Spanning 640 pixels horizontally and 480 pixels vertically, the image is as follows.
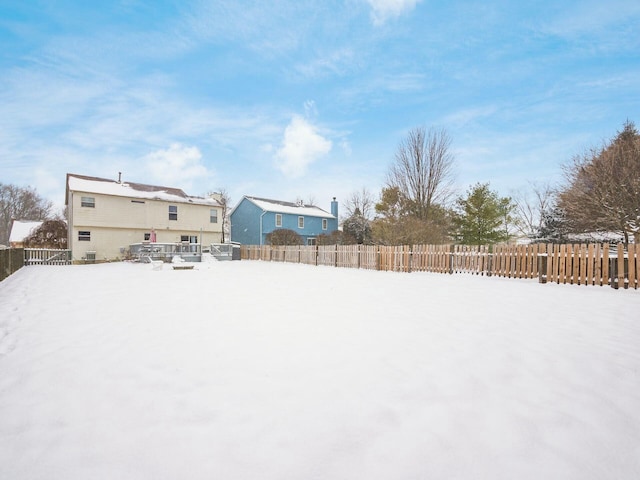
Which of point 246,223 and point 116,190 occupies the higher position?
point 116,190

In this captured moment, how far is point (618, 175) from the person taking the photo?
56.7 ft

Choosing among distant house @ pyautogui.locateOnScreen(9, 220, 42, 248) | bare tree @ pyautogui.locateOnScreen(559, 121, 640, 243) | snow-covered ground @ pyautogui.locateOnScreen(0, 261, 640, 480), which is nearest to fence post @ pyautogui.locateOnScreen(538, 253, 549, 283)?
snow-covered ground @ pyautogui.locateOnScreen(0, 261, 640, 480)

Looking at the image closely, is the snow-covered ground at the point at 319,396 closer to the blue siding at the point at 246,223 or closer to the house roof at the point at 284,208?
the blue siding at the point at 246,223

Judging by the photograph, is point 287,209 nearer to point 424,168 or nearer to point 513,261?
point 424,168

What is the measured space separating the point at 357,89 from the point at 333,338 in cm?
1959

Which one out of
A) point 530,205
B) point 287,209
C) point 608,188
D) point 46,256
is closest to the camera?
point 608,188

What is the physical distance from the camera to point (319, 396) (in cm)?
259

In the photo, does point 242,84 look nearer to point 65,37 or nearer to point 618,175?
point 65,37

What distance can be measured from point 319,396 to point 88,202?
27.5 m

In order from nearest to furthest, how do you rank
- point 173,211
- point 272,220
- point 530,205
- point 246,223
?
point 173,211, point 272,220, point 246,223, point 530,205

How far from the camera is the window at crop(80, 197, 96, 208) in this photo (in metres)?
23.0

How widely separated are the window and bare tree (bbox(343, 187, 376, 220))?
1175 inches

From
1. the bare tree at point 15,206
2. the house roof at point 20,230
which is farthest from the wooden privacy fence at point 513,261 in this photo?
the bare tree at point 15,206

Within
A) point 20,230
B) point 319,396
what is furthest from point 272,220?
point 20,230
